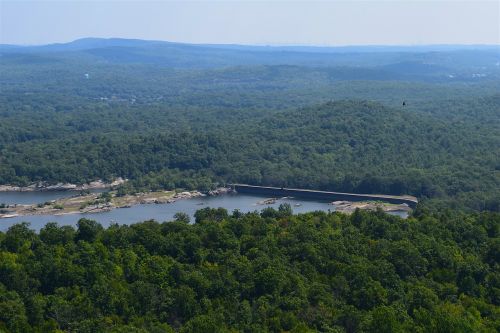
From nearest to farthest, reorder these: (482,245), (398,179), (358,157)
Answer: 1. (482,245)
2. (398,179)
3. (358,157)

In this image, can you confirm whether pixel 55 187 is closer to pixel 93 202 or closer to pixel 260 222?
pixel 93 202

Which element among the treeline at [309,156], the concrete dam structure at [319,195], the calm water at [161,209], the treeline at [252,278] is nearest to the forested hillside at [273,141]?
the treeline at [309,156]

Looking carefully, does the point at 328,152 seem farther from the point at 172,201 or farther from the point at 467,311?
the point at 467,311

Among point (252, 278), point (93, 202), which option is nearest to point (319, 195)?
point (93, 202)

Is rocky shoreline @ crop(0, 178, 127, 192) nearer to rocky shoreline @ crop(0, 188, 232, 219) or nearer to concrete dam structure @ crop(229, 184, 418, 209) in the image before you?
rocky shoreline @ crop(0, 188, 232, 219)

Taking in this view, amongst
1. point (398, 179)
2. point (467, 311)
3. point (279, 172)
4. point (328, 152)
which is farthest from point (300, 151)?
point (467, 311)

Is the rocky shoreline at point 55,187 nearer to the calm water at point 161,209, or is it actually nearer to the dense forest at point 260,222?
the dense forest at point 260,222
